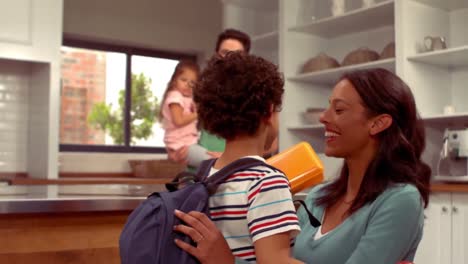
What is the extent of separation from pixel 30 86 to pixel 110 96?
0.80 meters

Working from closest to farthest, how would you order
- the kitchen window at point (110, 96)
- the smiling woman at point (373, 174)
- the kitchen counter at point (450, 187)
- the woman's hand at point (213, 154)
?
the smiling woman at point (373, 174) → the woman's hand at point (213, 154) → the kitchen counter at point (450, 187) → the kitchen window at point (110, 96)

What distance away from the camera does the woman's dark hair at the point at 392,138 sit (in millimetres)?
1277

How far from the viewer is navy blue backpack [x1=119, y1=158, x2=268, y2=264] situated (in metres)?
0.92

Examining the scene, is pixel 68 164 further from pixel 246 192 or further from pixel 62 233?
pixel 246 192

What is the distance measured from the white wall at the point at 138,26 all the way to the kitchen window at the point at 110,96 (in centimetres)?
13

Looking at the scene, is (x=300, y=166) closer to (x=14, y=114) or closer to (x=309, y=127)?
(x=309, y=127)

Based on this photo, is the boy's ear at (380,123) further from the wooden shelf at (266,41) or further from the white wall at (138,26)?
the white wall at (138,26)

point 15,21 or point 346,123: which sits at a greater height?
point 15,21

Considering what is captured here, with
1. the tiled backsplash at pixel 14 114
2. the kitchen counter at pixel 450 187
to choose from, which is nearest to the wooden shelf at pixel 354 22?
the kitchen counter at pixel 450 187

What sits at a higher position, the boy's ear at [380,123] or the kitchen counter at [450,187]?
the boy's ear at [380,123]

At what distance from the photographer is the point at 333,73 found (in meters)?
3.54

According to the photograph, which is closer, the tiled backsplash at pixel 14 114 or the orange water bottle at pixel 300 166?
the orange water bottle at pixel 300 166

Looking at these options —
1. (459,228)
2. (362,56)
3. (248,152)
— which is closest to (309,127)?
(362,56)

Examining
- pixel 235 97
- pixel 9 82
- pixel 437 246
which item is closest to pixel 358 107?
pixel 235 97
